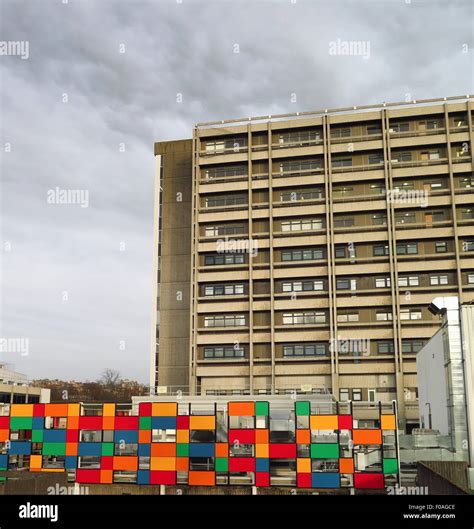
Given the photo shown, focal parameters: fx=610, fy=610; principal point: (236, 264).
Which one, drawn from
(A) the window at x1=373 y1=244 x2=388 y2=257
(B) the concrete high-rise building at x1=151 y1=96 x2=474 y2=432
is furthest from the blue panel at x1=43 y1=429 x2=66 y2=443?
(A) the window at x1=373 y1=244 x2=388 y2=257

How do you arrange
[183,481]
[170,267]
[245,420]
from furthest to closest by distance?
1. [170,267]
2. [245,420]
3. [183,481]

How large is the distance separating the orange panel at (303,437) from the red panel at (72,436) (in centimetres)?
1490

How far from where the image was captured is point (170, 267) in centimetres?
8644

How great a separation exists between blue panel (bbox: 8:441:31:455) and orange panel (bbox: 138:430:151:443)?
7.95m

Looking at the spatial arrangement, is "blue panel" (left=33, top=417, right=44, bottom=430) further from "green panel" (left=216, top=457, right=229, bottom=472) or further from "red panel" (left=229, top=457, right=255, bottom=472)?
"red panel" (left=229, top=457, right=255, bottom=472)

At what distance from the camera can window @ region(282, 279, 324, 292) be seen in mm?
79375

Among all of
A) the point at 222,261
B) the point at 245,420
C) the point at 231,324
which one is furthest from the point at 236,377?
the point at 245,420

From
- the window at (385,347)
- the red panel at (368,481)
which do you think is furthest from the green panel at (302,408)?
the window at (385,347)

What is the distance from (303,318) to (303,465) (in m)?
41.7

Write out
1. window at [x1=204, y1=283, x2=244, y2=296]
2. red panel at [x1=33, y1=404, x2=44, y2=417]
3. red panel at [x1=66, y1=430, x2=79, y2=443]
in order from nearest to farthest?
red panel at [x1=66, y1=430, x2=79, y2=443]
red panel at [x1=33, y1=404, x2=44, y2=417]
window at [x1=204, y1=283, x2=244, y2=296]

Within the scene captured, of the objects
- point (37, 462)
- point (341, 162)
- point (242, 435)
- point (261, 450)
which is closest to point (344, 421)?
point (261, 450)

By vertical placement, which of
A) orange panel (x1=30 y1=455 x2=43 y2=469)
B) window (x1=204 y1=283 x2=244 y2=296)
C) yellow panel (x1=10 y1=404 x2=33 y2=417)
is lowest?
orange panel (x1=30 y1=455 x2=43 y2=469)
